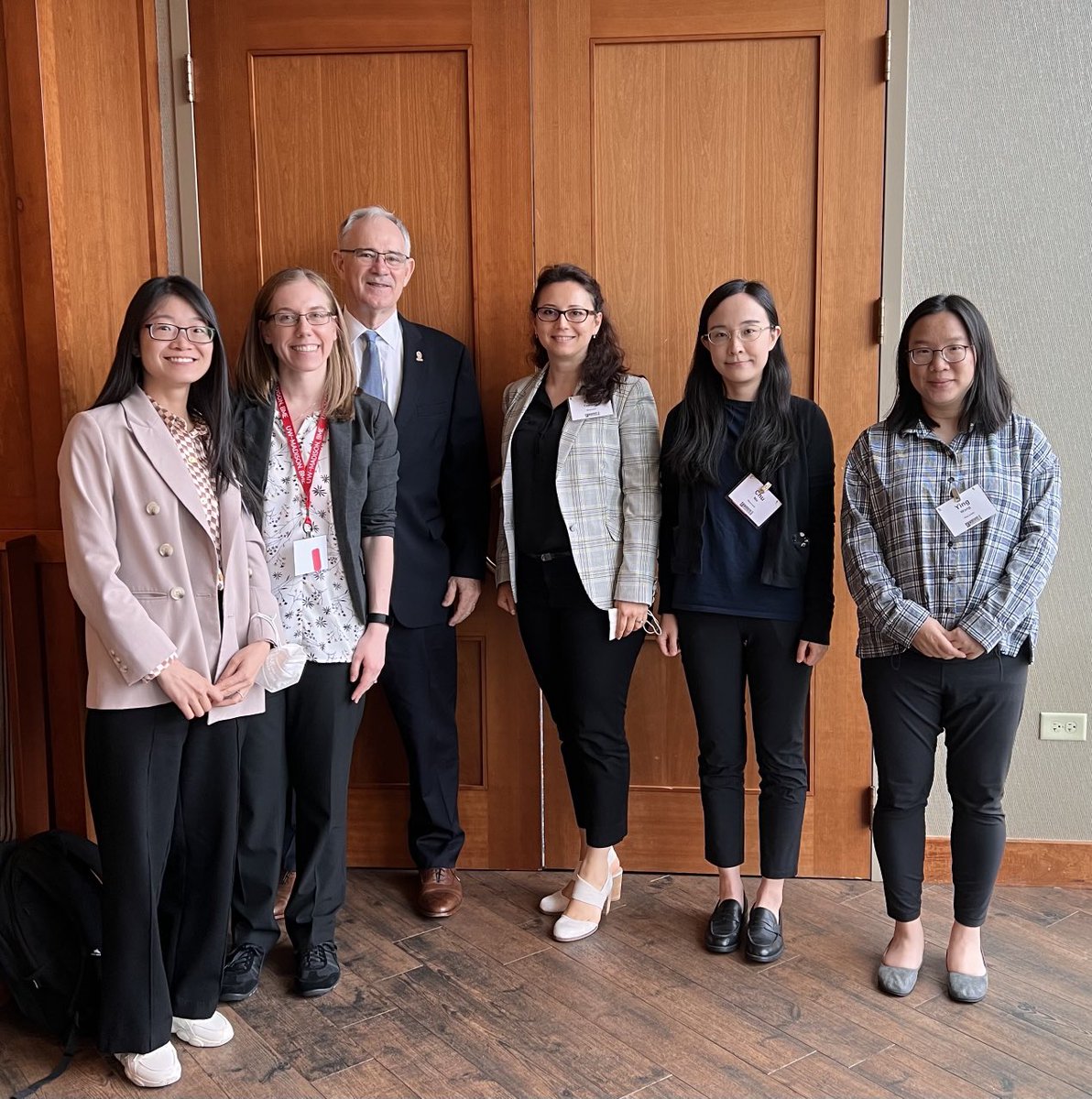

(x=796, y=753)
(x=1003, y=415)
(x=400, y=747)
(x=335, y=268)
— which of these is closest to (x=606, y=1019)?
(x=796, y=753)

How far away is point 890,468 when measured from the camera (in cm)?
246

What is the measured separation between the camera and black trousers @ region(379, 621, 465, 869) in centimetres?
289

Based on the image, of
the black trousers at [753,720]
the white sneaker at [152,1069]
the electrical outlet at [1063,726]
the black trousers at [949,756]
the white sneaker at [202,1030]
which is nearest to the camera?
the white sneaker at [152,1069]

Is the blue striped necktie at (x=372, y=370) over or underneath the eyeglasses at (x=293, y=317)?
underneath

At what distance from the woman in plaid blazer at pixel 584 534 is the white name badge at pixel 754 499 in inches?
9.0

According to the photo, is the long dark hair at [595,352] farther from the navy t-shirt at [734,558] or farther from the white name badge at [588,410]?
the navy t-shirt at [734,558]

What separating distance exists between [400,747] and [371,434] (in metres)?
1.13

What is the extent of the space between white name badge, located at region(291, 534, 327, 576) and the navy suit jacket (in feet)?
1.30

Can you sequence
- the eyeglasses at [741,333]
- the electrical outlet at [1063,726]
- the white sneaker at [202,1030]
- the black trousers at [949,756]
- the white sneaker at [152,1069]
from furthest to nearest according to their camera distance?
1. the electrical outlet at [1063,726]
2. the eyeglasses at [741,333]
3. the black trousers at [949,756]
4. the white sneaker at [202,1030]
5. the white sneaker at [152,1069]

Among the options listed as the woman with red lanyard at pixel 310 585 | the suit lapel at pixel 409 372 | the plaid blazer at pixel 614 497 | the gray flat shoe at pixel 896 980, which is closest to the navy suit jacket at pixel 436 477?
the suit lapel at pixel 409 372

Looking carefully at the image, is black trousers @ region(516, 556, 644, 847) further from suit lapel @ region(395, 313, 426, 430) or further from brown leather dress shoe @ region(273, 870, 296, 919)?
brown leather dress shoe @ region(273, 870, 296, 919)

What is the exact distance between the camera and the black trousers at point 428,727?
9.48 ft

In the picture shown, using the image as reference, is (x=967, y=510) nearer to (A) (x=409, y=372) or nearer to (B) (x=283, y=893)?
(A) (x=409, y=372)

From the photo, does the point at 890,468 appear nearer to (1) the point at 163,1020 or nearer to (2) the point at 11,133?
(1) the point at 163,1020
